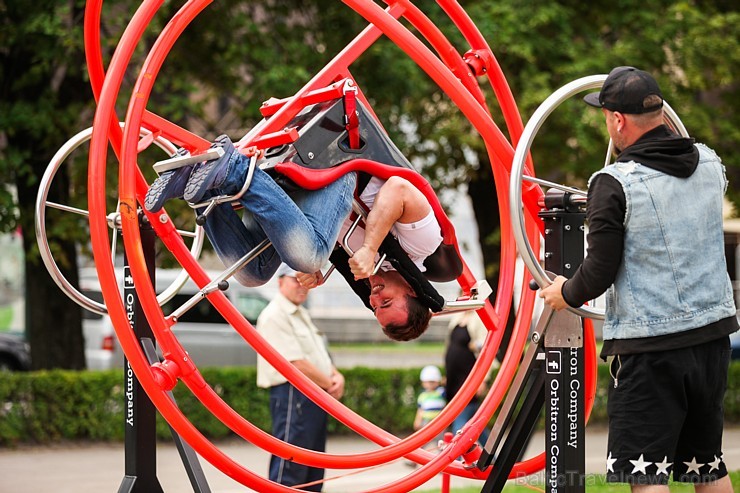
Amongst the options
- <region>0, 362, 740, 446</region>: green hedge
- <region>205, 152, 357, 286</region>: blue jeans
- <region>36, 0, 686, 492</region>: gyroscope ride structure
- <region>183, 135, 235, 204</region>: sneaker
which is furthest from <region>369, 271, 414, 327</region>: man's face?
<region>0, 362, 740, 446</region>: green hedge

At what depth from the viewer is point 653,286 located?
426 cm

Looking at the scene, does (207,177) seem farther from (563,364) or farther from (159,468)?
(159,468)

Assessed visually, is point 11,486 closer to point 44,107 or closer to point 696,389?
point 44,107

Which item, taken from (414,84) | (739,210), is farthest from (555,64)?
(739,210)

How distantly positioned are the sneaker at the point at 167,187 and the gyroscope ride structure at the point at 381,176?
6cm

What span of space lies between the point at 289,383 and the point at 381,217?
289 centimetres

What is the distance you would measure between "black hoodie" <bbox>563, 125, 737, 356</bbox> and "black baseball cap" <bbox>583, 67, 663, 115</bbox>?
14 centimetres

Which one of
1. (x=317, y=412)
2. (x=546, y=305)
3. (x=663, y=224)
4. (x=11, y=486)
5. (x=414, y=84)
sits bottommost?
(x=11, y=486)

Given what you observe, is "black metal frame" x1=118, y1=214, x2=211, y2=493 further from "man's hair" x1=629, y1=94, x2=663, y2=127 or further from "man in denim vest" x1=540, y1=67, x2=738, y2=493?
"man's hair" x1=629, y1=94, x2=663, y2=127

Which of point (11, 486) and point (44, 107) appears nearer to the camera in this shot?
point (11, 486)

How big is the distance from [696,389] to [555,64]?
834 centimetres

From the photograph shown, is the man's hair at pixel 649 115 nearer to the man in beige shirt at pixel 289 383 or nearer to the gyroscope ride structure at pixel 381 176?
the gyroscope ride structure at pixel 381 176

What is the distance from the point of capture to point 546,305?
475 cm

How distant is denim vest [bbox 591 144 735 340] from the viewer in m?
4.23
